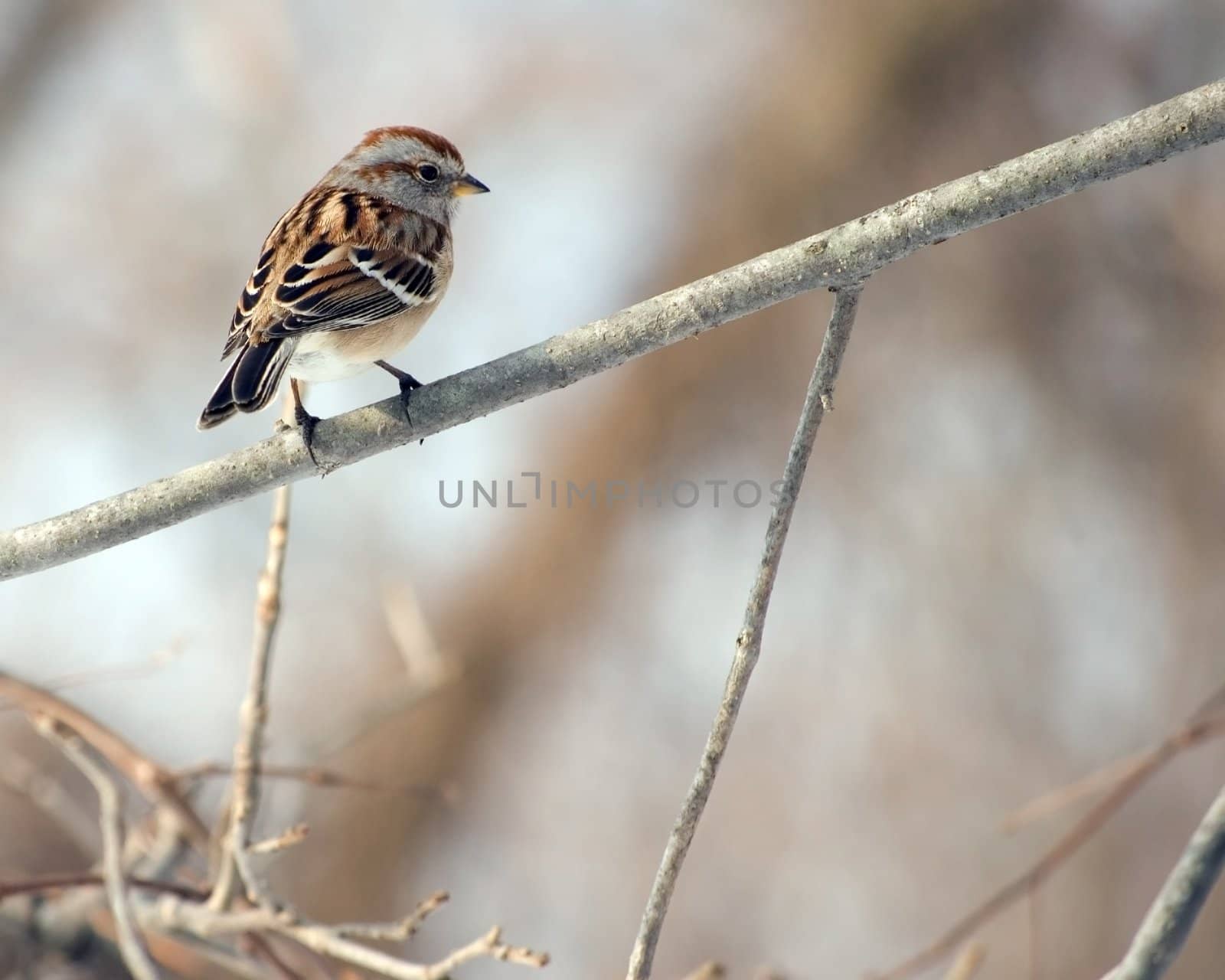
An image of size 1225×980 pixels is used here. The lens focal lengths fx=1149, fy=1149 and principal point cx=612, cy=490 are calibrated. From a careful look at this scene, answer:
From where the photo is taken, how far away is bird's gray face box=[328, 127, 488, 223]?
3.28 m

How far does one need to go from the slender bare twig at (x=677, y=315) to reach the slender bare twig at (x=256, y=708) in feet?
0.71

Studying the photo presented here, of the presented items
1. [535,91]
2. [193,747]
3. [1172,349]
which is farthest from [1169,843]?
[535,91]

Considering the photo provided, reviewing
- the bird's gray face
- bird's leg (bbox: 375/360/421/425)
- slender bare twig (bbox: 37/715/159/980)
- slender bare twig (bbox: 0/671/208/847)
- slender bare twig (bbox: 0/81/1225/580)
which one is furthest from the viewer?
the bird's gray face

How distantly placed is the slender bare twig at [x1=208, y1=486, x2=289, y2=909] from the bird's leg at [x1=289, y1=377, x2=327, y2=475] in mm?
124

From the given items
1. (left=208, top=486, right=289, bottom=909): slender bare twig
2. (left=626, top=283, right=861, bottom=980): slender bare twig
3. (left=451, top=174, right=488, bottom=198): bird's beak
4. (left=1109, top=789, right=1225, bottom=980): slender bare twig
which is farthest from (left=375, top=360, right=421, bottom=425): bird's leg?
(left=1109, top=789, right=1225, bottom=980): slender bare twig

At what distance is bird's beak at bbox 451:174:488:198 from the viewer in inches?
134

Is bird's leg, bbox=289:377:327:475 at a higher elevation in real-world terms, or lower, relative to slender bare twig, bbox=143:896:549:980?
higher

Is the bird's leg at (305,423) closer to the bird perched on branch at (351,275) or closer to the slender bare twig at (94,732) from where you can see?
the bird perched on branch at (351,275)

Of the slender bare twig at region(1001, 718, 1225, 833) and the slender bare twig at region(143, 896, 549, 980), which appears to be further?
the slender bare twig at region(1001, 718, 1225, 833)

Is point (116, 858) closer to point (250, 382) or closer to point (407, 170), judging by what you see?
point (250, 382)

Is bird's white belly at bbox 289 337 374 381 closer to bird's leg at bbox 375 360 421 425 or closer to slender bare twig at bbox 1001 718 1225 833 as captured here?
bird's leg at bbox 375 360 421 425

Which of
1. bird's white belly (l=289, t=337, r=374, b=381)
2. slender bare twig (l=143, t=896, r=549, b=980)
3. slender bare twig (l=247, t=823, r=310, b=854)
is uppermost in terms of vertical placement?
bird's white belly (l=289, t=337, r=374, b=381)

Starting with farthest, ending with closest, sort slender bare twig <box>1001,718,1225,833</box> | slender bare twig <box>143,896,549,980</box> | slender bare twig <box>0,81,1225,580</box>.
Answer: slender bare twig <box>1001,718,1225,833</box> < slender bare twig <box>143,896,549,980</box> < slender bare twig <box>0,81,1225,580</box>

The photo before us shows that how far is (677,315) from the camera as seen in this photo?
1654 mm
